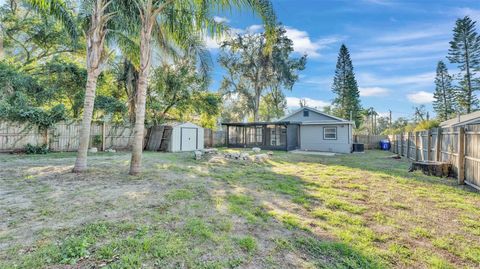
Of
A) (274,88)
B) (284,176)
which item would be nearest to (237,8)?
(284,176)

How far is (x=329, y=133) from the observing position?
1691 cm

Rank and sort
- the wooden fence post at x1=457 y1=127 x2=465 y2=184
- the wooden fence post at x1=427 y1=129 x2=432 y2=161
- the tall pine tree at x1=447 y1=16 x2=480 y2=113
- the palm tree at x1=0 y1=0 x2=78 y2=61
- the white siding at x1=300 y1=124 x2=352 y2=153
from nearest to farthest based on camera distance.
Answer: the wooden fence post at x1=457 y1=127 x2=465 y2=184 < the palm tree at x1=0 y1=0 x2=78 y2=61 < the wooden fence post at x1=427 y1=129 x2=432 y2=161 < the white siding at x1=300 y1=124 x2=352 y2=153 < the tall pine tree at x1=447 y1=16 x2=480 y2=113

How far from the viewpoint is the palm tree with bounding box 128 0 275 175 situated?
5.80 m

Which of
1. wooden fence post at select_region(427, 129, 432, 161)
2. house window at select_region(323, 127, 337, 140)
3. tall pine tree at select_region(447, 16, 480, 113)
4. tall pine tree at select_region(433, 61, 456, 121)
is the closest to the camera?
wooden fence post at select_region(427, 129, 432, 161)

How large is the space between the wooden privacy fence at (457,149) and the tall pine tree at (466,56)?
62.7ft

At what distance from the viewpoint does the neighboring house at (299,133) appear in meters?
16.5

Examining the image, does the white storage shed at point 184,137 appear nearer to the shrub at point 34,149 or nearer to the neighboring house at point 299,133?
the neighboring house at point 299,133

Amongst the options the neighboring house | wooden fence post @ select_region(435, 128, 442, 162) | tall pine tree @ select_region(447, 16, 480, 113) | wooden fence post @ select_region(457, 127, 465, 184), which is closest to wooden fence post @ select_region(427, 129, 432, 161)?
wooden fence post @ select_region(435, 128, 442, 162)

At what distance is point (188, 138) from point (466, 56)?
87.1 ft

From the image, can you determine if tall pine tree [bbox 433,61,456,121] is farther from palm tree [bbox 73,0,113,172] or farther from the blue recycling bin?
palm tree [bbox 73,0,113,172]

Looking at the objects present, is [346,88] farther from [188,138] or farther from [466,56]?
[188,138]

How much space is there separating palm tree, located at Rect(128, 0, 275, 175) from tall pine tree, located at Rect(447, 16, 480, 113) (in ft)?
86.6

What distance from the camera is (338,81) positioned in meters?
30.1

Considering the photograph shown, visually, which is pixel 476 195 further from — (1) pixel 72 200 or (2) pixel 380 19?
(2) pixel 380 19
